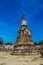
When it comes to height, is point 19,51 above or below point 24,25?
below

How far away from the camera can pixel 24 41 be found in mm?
37156

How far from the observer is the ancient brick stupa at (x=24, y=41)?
3356cm

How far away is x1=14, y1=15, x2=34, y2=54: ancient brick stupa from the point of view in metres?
33.6

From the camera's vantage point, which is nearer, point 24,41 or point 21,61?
point 21,61

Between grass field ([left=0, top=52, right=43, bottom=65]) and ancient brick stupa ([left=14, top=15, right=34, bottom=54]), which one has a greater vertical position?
ancient brick stupa ([left=14, top=15, right=34, bottom=54])

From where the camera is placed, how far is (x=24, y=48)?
3466 cm

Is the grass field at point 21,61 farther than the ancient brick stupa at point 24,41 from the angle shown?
No

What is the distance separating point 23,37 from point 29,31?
2339 mm

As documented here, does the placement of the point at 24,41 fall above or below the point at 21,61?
above

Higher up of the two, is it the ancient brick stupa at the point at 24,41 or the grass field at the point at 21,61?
the ancient brick stupa at the point at 24,41

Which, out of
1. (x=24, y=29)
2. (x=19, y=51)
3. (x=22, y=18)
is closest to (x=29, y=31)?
(x=24, y=29)

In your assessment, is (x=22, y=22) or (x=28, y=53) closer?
(x=28, y=53)

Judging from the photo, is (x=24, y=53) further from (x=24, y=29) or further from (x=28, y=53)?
(x=24, y=29)

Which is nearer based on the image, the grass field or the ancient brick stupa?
the grass field
